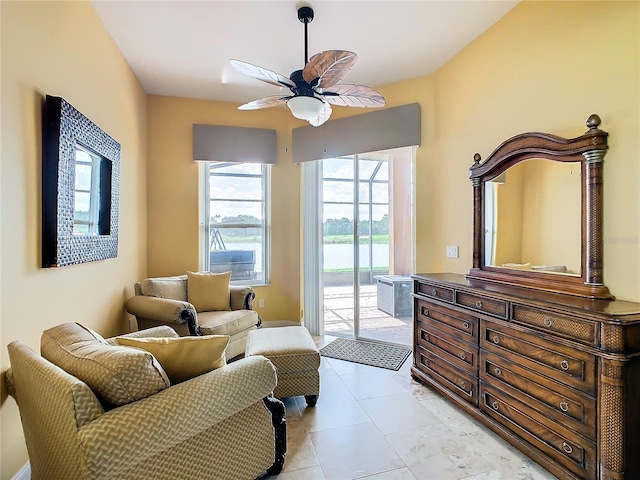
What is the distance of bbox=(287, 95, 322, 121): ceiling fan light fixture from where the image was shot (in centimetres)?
227

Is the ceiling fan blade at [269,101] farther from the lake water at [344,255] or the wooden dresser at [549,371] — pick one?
the lake water at [344,255]

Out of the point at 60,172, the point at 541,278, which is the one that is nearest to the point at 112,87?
the point at 60,172

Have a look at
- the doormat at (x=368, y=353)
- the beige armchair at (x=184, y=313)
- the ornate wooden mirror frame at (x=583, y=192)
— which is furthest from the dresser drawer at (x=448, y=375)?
the beige armchair at (x=184, y=313)

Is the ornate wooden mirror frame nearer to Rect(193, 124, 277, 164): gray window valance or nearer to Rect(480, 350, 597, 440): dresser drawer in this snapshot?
Rect(480, 350, 597, 440): dresser drawer

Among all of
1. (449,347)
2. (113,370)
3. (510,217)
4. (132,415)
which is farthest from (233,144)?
(132,415)

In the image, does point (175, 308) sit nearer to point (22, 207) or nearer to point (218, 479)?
point (22, 207)

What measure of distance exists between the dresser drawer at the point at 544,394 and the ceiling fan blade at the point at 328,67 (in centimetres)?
205

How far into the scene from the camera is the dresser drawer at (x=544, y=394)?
162cm

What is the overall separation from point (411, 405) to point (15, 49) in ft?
10.5

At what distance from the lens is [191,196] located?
4.17 m

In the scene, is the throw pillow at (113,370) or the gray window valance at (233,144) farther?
the gray window valance at (233,144)

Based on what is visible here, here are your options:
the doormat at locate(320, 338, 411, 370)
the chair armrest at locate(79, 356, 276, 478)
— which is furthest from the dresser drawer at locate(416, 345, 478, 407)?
the chair armrest at locate(79, 356, 276, 478)

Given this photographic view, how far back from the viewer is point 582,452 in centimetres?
162

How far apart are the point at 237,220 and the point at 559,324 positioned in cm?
363
